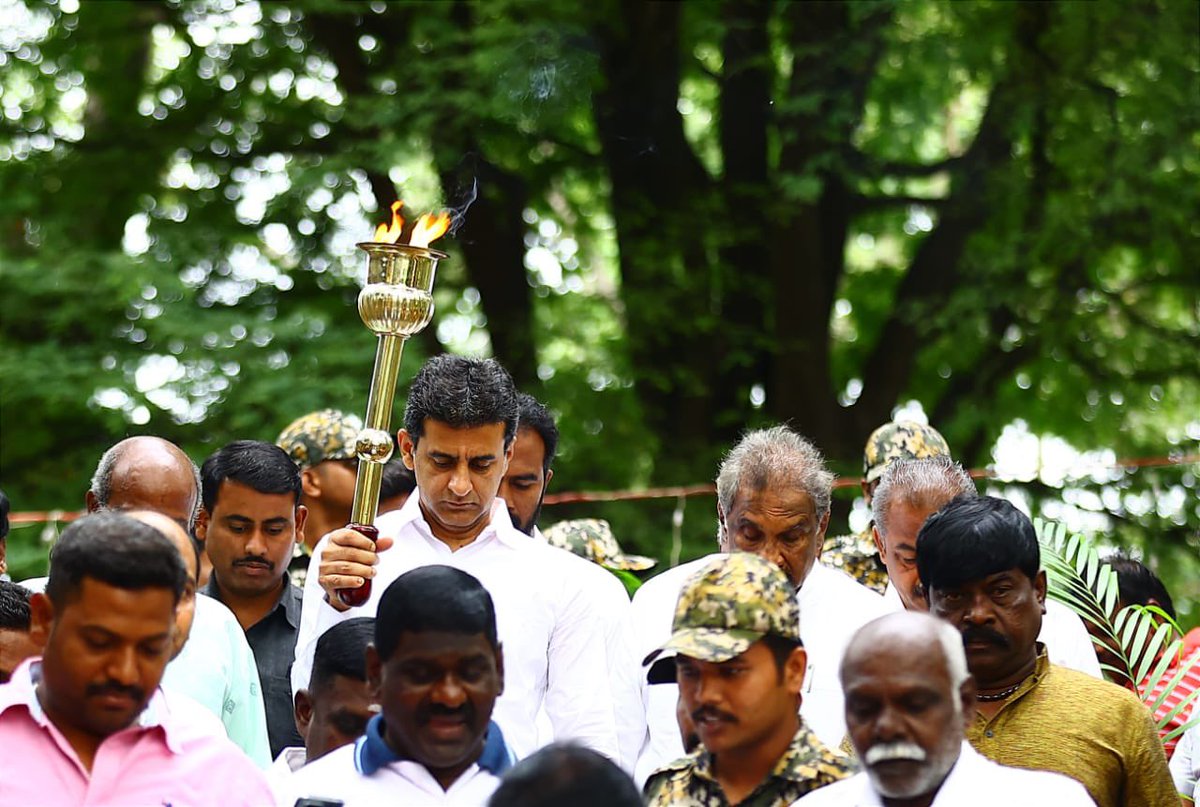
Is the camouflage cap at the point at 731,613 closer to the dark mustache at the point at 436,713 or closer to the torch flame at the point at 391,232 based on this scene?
the dark mustache at the point at 436,713

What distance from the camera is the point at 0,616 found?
4848 millimetres

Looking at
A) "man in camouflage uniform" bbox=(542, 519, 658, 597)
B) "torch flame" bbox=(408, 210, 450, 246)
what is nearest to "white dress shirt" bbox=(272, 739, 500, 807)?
"torch flame" bbox=(408, 210, 450, 246)

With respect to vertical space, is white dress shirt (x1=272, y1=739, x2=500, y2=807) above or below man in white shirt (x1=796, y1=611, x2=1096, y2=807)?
below

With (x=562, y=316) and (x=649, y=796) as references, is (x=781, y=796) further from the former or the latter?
(x=562, y=316)

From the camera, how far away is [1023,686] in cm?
A: 466

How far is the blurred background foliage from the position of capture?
36.2ft

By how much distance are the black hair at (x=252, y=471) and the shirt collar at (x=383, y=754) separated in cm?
197

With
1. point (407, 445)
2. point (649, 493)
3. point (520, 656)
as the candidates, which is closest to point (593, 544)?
point (407, 445)

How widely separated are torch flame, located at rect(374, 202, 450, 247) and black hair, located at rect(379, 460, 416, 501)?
1.92m

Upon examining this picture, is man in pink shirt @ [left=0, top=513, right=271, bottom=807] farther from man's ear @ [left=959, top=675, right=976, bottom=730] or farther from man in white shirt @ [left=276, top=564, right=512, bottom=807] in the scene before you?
man's ear @ [left=959, top=675, right=976, bottom=730]

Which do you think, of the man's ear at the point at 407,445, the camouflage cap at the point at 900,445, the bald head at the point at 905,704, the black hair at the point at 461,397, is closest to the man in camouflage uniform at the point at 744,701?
the bald head at the point at 905,704

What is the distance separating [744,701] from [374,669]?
90 centimetres

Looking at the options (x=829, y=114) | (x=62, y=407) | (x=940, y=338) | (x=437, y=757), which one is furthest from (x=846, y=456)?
(x=437, y=757)

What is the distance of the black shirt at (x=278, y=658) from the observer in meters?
5.79
